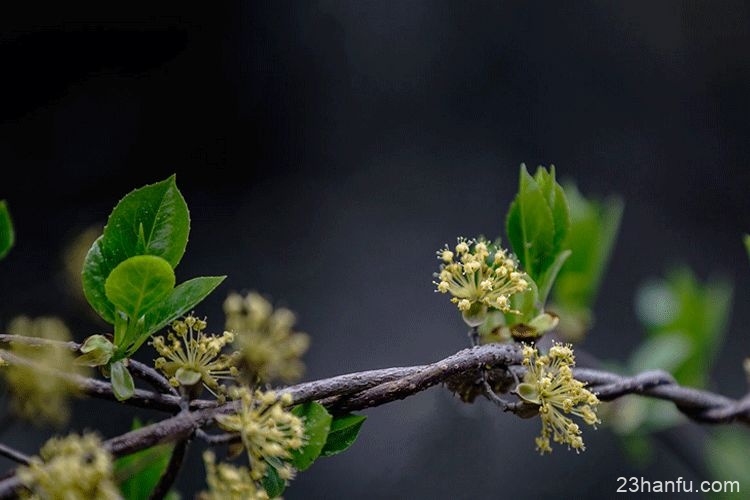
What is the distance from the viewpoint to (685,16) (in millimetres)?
1861

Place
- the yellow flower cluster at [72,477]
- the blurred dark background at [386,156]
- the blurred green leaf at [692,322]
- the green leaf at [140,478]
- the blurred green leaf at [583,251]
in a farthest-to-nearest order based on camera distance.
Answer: the blurred dark background at [386,156], the blurred green leaf at [692,322], the blurred green leaf at [583,251], the green leaf at [140,478], the yellow flower cluster at [72,477]

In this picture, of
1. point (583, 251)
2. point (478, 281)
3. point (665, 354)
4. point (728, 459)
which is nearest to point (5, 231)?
point (478, 281)

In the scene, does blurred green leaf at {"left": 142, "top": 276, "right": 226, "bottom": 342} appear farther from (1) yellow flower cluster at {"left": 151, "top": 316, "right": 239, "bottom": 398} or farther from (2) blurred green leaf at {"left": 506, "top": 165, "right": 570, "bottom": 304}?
(2) blurred green leaf at {"left": 506, "top": 165, "right": 570, "bottom": 304}

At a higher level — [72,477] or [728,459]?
[728,459]

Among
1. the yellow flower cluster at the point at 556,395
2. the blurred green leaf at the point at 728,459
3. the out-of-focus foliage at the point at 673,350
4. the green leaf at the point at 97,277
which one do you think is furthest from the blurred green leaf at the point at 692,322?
the green leaf at the point at 97,277

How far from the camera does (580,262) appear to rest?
3.24 ft

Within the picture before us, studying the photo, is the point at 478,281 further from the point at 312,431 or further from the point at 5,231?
the point at 5,231

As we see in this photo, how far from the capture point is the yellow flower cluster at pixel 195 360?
1.63 feet

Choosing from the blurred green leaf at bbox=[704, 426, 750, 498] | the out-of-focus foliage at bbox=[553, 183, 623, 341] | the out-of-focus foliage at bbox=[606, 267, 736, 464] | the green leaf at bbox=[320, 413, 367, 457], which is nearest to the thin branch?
the green leaf at bbox=[320, 413, 367, 457]

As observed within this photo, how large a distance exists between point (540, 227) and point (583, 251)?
36 cm

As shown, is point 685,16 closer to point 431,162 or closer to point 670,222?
point 670,222

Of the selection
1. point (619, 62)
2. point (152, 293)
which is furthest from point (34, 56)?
point (619, 62)

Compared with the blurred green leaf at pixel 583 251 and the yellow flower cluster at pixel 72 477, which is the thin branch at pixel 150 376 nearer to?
the yellow flower cluster at pixel 72 477

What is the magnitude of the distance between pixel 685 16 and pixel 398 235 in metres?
0.90
